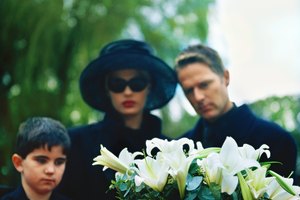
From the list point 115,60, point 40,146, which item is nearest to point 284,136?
point 115,60

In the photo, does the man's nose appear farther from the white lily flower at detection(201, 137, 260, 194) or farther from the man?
the white lily flower at detection(201, 137, 260, 194)

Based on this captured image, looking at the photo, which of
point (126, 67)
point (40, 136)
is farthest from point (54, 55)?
point (40, 136)

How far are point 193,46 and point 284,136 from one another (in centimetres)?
70

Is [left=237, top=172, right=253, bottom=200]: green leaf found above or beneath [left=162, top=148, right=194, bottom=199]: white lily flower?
beneath

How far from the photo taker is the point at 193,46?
2986 mm

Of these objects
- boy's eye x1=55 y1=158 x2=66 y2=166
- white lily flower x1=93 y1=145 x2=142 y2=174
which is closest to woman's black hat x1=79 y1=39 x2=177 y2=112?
boy's eye x1=55 y1=158 x2=66 y2=166

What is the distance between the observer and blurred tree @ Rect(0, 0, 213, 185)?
606 centimetres

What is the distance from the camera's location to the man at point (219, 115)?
2.61 meters

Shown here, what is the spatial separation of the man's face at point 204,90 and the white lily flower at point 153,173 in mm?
1074

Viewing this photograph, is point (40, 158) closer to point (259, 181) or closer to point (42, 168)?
point (42, 168)

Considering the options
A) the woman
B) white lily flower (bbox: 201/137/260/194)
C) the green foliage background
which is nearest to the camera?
white lily flower (bbox: 201/137/260/194)

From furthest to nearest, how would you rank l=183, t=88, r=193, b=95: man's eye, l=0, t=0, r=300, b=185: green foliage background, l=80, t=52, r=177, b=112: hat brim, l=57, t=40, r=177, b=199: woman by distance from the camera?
l=0, t=0, r=300, b=185: green foliage background, l=80, t=52, r=177, b=112: hat brim, l=183, t=88, r=193, b=95: man's eye, l=57, t=40, r=177, b=199: woman

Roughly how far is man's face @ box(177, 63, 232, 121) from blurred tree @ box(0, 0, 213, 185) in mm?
3439

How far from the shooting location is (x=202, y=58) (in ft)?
9.31
